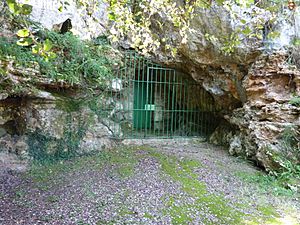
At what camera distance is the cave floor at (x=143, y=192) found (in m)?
2.73

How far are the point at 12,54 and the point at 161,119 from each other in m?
3.55

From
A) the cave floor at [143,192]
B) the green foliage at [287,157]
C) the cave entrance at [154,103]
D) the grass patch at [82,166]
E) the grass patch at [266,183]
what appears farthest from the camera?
the cave entrance at [154,103]

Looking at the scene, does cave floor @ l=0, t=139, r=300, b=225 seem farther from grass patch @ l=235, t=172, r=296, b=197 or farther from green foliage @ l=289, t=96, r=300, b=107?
green foliage @ l=289, t=96, r=300, b=107

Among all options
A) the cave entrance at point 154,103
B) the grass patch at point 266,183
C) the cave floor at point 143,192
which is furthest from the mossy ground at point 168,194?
the cave entrance at point 154,103

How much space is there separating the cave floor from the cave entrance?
85 centimetres

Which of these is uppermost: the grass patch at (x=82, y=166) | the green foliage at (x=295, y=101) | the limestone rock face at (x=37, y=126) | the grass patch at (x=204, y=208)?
the green foliage at (x=295, y=101)

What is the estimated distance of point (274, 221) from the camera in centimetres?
286

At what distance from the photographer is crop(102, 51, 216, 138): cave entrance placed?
5090mm

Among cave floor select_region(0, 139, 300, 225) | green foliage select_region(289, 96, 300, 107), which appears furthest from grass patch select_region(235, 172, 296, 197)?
green foliage select_region(289, 96, 300, 107)

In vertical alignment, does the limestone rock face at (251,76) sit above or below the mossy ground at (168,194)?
above

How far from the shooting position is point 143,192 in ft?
10.9

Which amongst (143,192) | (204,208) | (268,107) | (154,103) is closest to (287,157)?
(268,107)

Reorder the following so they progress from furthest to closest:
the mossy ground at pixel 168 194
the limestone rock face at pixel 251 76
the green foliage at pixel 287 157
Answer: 1. the limestone rock face at pixel 251 76
2. the green foliage at pixel 287 157
3. the mossy ground at pixel 168 194

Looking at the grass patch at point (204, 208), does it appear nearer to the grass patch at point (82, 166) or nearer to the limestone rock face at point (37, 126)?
the grass patch at point (82, 166)
